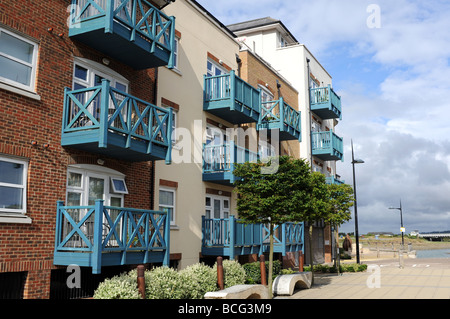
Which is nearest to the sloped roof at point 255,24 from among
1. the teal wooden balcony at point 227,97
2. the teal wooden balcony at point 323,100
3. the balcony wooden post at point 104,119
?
the teal wooden balcony at point 323,100

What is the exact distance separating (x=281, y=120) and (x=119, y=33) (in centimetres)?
1144

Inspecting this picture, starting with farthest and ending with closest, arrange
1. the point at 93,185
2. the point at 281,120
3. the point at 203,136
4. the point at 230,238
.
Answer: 1. the point at 281,120
2. the point at 203,136
3. the point at 230,238
4. the point at 93,185

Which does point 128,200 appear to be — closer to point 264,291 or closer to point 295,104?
point 264,291

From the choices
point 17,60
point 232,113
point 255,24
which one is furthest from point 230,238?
point 255,24

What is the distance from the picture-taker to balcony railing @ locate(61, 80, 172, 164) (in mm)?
10594

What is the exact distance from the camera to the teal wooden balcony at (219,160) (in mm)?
17156

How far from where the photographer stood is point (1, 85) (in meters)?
9.62

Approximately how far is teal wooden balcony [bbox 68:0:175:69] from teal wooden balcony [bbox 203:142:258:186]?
4898 millimetres

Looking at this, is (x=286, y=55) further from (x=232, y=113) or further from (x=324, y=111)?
(x=232, y=113)

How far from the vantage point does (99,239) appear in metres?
9.88

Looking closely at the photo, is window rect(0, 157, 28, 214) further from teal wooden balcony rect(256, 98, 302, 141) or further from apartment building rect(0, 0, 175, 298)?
teal wooden balcony rect(256, 98, 302, 141)
